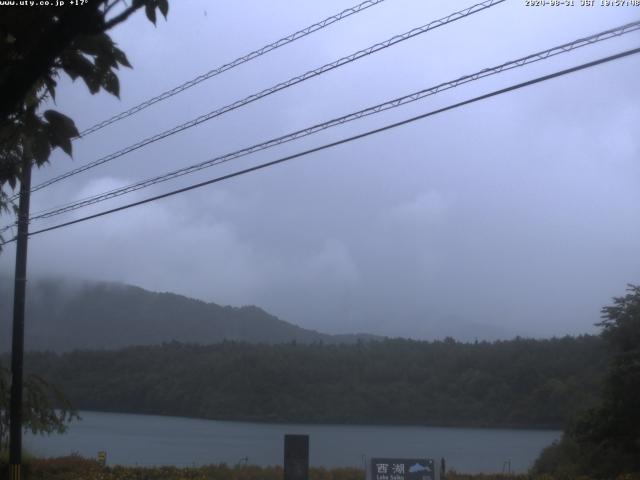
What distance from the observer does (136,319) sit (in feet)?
198

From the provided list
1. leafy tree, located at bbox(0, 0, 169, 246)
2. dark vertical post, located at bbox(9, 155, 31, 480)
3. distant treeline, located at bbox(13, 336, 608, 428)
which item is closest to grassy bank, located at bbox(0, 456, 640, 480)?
dark vertical post, located at bbox(9, 155, 31, 480)

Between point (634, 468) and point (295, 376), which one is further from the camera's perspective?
point (295, 376)

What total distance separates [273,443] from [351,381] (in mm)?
6133

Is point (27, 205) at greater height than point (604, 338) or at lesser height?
greater

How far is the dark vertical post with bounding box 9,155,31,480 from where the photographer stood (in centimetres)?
1661

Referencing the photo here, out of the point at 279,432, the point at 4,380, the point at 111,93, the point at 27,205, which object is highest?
the point at 27,205

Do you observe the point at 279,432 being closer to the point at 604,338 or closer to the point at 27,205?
the point at 604,338

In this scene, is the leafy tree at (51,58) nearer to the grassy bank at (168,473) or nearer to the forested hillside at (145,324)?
the grassy bank at (168,473)

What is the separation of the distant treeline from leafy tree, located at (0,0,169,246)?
79.2 ft

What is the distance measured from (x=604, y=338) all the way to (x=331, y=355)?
614 inches

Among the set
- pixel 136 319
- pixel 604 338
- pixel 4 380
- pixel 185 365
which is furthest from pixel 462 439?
pixel 136 319

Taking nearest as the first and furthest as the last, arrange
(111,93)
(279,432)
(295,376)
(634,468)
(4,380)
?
(111,93), (4,380), (634,468), (279,432), (295,376)

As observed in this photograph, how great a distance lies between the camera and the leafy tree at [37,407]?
18891mm

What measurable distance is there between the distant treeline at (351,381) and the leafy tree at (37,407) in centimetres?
1431
